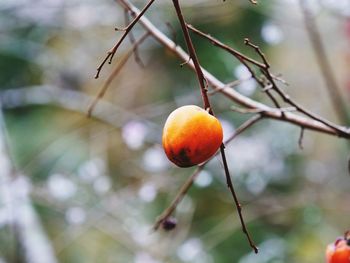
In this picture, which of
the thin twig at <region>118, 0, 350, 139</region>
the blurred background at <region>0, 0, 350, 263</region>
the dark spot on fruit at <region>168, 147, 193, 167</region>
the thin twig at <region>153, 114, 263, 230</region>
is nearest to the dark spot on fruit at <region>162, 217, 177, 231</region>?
the thin twig at <region>153, 114, 263, 230</region>

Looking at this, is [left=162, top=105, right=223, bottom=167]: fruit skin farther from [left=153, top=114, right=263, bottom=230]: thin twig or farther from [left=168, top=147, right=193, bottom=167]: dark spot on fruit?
[left=153, top=114, right=263, bottom=230]: thin twig

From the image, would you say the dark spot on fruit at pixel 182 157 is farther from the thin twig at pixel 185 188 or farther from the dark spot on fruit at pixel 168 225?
the dark spot on fruit at pixel 168 225

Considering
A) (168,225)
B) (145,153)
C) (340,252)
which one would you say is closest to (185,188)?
(168,225)

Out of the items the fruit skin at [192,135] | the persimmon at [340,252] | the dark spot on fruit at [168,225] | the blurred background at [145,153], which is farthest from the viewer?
the blurred background at [145,153]

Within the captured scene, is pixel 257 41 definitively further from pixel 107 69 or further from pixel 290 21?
pixel 107 69


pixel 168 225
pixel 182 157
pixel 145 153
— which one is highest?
pixel 182 157

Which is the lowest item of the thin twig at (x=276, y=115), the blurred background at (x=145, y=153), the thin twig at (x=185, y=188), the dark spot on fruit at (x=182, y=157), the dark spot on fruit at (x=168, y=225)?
the blurred background at (x=145, y=153)

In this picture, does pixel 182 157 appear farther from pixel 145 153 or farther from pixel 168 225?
pixel 145 153

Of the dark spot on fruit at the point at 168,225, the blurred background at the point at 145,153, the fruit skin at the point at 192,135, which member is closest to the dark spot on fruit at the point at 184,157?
the fruit skin at the point at 192,135
